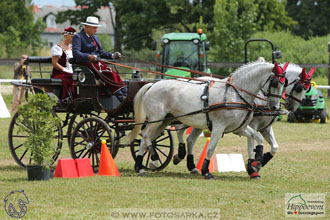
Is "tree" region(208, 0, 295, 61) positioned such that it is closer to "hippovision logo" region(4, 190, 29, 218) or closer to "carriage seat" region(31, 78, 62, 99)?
"carriage seat" region(31, 78, 62, 99)

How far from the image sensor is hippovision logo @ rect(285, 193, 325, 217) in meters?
7.18

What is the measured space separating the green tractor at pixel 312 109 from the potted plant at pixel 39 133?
35.8ft

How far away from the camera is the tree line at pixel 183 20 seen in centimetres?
3625

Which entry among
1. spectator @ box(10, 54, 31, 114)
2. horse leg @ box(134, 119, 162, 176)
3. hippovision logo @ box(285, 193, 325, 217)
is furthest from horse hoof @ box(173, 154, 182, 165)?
spectator @ box(10, 54, 31, 114)

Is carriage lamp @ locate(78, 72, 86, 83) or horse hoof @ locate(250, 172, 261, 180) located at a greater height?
carriage lamp @ locate(78, 72, 86, 83)

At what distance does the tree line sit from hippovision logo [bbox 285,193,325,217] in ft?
88.4

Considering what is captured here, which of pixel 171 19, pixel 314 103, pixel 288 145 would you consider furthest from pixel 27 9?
pixel 288 145

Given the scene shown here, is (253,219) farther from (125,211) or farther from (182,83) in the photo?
(182,83)

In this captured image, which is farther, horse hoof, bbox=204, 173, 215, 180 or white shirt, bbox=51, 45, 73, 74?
white shirt, bbox=51, 45, 73, 74

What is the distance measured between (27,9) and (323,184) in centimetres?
4943

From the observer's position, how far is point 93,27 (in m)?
10.6

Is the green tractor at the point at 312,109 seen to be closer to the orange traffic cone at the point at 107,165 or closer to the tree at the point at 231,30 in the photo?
the orange traffic cone at the point at 107,165

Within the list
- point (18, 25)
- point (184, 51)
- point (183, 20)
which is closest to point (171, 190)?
point (184, 51)

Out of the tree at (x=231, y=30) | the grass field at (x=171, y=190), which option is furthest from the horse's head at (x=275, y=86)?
the tree at (x=231, y=30)
